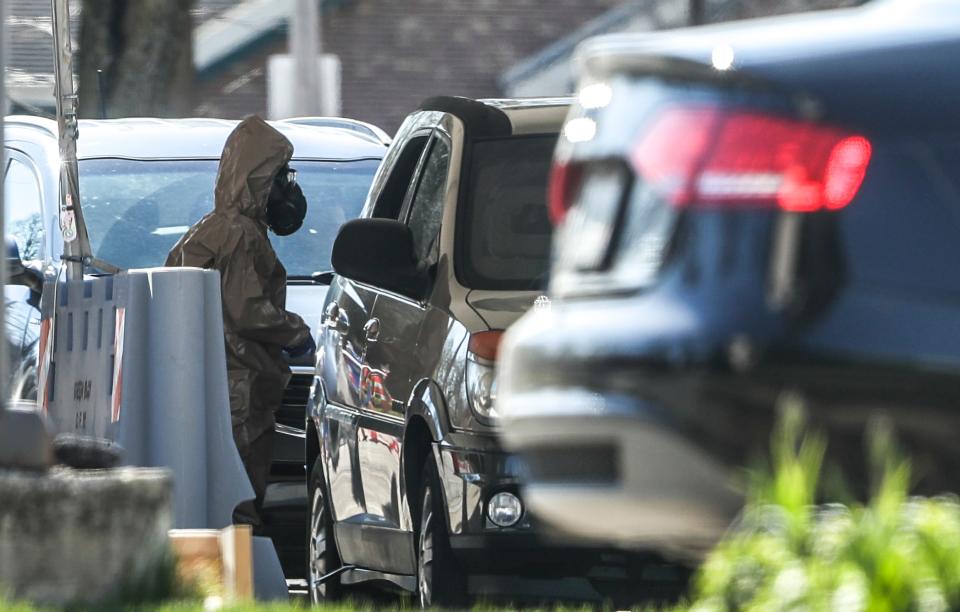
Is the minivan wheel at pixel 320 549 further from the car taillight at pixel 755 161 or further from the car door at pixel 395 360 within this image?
the car taillight at pixel 755 161

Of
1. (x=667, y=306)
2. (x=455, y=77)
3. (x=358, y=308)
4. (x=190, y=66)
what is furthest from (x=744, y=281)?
(x=455, y=77)

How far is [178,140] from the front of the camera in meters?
11.8

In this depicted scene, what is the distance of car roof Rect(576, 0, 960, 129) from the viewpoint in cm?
449

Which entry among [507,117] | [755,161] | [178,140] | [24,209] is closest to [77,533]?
[507,117]

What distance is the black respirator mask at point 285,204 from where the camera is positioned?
10880 mm

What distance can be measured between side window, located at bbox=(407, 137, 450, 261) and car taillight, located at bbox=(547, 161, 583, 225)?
3.20 m

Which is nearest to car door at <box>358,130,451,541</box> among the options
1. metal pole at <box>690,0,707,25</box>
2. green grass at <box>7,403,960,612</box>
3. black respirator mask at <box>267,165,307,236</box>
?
black respirator mask at <box>267,165,307,236</box>

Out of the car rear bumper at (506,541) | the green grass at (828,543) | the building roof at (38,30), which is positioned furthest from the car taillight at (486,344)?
the building roof at (38,30)

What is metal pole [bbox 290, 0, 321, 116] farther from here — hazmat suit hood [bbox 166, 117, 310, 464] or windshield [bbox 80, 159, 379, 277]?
hazmat suit hood [bbox 166, 117, 310, 464]

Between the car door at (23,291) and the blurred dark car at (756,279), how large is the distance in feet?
19.9

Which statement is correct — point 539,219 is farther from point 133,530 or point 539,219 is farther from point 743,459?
point 743,459

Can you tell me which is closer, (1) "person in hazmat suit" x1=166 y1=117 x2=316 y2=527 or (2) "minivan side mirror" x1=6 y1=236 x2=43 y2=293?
(1) "person in hazmat suit" x1=166 y1=117 x2=316 y2=527

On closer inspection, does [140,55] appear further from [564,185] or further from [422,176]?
[564,185]

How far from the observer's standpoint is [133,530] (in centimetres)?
689
